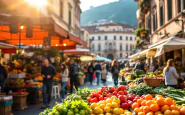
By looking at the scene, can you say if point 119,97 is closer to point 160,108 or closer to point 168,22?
point 160,108

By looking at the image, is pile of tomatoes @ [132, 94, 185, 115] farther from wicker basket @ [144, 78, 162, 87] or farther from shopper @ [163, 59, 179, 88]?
shopper @ [163, 59, 179, 88]

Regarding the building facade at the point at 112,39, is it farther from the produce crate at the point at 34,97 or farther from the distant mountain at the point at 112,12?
the produce crate at the point at 34,97

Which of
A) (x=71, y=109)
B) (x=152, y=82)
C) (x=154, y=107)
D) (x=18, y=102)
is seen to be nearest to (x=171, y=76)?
(x=152, y=82)

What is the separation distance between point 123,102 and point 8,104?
4.30 meters

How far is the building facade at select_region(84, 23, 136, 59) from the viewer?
3745 inches

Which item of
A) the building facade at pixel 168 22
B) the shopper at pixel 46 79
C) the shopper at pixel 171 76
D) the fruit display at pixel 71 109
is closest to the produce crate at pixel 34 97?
the shopper at pixel 46 79

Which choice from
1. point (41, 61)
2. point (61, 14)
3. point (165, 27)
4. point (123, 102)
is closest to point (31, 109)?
point (41, 61)

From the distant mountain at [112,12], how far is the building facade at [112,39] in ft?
156

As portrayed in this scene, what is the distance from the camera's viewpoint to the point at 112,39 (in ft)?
312

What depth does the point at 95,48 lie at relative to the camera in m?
98.5

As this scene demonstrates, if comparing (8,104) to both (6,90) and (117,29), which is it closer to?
(6,90)

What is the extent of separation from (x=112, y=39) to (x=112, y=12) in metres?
70.0

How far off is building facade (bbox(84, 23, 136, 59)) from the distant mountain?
4760cm

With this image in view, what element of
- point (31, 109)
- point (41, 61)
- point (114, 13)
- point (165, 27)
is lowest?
point (31, 109)
